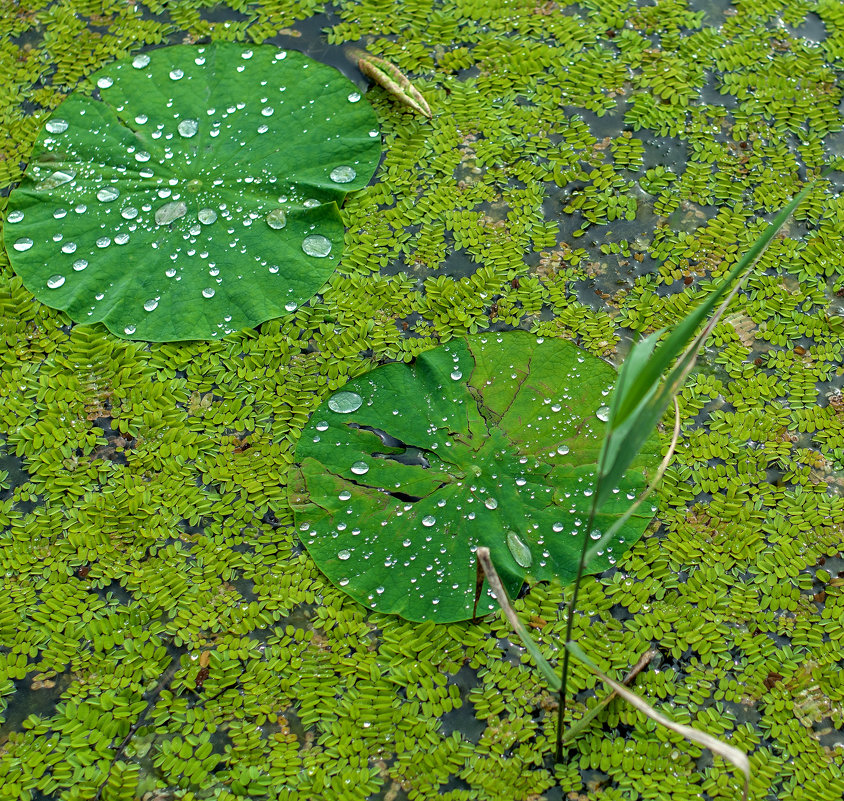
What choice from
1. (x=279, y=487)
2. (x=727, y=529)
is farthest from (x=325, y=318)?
(x=727, y=529)

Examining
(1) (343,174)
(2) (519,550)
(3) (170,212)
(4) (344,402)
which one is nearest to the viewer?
(2) (519,550)

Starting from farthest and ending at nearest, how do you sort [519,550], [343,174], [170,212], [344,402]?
[343,174] < [170,212] < [344,402] < [519,550]

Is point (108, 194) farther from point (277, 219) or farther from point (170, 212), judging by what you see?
point (277, 219)

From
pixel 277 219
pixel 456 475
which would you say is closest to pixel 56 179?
pixel 277 219

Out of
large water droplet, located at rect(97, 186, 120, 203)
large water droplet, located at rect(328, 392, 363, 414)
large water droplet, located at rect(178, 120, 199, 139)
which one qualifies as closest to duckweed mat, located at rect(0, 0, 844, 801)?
large water droplet, located at rect(328, 392, 363, 414)

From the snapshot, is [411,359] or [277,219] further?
[277,219]

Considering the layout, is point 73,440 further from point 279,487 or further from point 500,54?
point 500,54

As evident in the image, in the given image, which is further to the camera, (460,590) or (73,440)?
(73,440)
